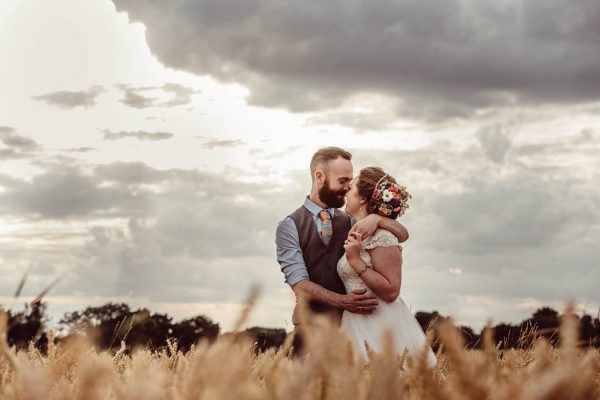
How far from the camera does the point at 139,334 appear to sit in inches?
428

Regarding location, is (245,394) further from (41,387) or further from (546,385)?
(546,385)

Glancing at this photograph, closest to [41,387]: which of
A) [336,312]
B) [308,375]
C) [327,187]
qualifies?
[308,375]

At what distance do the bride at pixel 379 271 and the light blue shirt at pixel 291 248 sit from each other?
470 millimetres

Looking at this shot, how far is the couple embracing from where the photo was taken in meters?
6.91

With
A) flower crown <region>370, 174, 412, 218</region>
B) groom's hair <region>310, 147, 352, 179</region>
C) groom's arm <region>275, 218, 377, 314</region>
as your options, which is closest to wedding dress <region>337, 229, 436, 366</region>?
groom's arm <region>275, 218, 377, 314</region>

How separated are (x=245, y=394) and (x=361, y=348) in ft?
17.6

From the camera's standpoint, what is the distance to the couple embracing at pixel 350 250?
691 centimetres

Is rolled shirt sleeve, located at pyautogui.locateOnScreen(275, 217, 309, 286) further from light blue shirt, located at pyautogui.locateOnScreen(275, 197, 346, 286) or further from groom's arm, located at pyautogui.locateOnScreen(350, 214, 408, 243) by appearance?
groom's arm, located at pyautogui.locateOnScreen(350, 214, 408, 243)

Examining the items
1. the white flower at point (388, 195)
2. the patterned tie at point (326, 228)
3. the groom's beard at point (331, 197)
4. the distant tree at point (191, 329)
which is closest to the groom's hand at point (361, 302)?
the patterned tie at point (326, 228)

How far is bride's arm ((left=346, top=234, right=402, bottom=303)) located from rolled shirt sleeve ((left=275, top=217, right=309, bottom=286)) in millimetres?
800

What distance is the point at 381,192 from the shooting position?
23.6 feet

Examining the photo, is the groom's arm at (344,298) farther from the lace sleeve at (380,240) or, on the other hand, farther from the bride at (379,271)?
the lace sleeve at (380,240)

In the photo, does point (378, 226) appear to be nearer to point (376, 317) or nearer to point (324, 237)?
point (324, 237)

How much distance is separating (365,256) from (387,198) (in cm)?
65
